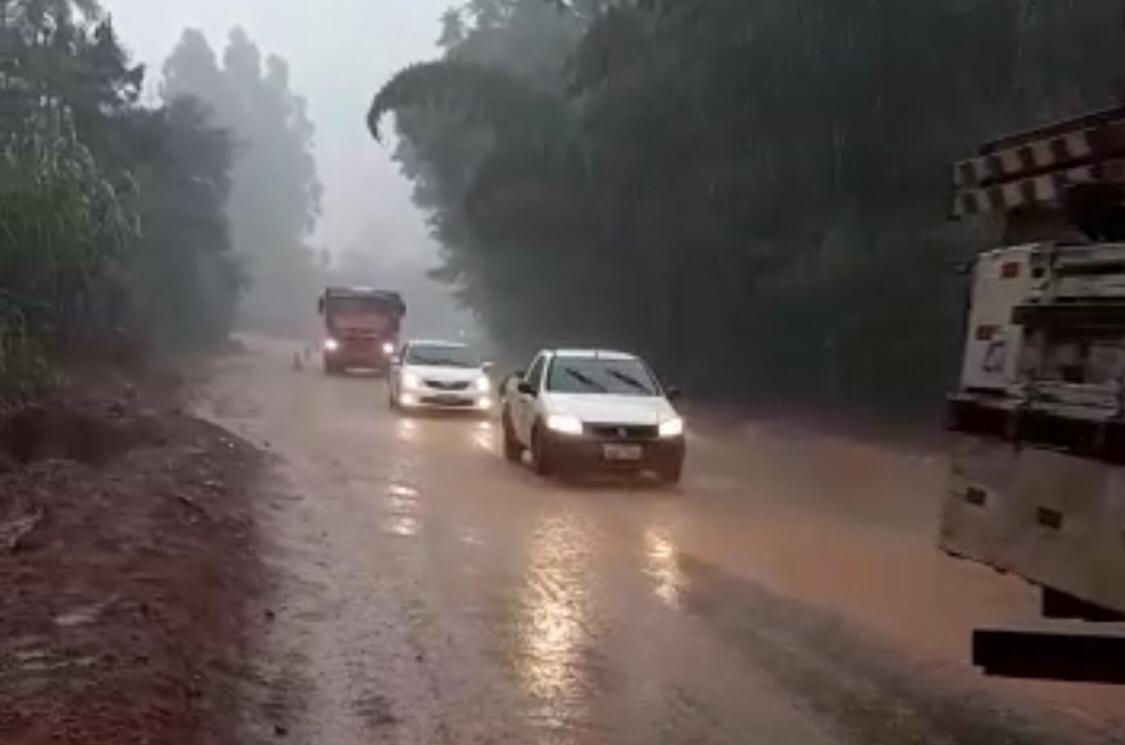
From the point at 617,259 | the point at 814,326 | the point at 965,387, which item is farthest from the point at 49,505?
the point at 617,259

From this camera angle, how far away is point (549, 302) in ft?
179

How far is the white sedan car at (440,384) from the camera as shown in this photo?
3188cm

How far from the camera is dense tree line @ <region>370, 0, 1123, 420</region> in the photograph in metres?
27.1

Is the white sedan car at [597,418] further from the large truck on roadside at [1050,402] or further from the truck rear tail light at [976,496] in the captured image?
the truck rear tail light at [976,496]

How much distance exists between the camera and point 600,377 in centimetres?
2130

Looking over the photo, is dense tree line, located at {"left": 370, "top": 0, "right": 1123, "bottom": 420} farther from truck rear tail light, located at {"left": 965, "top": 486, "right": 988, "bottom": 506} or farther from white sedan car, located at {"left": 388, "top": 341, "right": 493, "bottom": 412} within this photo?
truck rear tail light, located at {"left": 965, "top": 486, "right": 988, "bottom": 506}

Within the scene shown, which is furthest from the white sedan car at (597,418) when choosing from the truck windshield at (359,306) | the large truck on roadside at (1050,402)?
the truck windshield at (359,306)

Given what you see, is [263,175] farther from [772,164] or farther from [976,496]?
[976,496]

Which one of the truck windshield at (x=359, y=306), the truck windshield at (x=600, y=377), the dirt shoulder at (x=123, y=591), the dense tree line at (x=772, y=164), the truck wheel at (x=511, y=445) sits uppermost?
the dense tree line at (x=772, y=164)

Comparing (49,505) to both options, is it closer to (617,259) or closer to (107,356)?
(107,356)

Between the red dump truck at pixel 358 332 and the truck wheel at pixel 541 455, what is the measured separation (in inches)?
1200

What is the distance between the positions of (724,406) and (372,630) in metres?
27.5

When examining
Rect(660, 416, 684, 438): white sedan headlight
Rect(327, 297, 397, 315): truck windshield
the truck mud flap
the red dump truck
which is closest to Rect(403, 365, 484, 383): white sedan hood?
Rect(660, 416, 684, 438): white sedan headlight

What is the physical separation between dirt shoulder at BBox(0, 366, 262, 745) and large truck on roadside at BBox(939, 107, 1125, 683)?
142 inches
